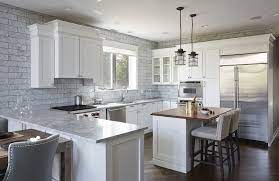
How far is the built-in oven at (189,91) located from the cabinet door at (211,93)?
154mm

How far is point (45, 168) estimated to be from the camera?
6.11 feet

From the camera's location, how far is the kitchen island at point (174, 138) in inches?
137

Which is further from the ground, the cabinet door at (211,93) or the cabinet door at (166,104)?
the cabinet door at (211,93)

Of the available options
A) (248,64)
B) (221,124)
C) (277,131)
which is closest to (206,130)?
(221,124)

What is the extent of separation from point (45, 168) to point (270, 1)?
4008 millimetres

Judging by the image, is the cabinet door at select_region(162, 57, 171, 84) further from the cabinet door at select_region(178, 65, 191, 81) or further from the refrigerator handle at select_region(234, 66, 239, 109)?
the refrigerator handle at select_region(234, 66, 239, 109)

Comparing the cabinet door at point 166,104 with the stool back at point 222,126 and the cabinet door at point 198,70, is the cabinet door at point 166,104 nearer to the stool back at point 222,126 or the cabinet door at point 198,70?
the cabinet door at point 198,70

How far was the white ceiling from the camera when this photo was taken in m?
3.67

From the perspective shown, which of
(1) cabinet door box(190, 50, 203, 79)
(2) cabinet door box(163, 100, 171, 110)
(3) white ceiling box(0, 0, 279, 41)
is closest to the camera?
(3) white ceiling box(0, 0, 279, 41)

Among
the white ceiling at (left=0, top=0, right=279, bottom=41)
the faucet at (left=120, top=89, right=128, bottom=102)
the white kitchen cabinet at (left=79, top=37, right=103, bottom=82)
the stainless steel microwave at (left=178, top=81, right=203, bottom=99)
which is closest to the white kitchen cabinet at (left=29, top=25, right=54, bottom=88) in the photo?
the white ceiling at (left=0, top=0, right=279, bottom=41)

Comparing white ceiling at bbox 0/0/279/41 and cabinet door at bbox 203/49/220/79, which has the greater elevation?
white ceiling at bbox 0/0/279/41

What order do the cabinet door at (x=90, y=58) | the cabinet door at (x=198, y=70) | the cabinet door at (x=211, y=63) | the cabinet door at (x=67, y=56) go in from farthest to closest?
the cabinet door at (x=198, y=70)
the cabinet door at (x=211, y=63)
the cabinet door at (x=90, y=58)
the cabinet door at (x=67, y=56)

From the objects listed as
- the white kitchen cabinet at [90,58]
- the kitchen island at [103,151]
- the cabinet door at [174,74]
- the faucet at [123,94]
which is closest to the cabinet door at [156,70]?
the cabinet door at [174,74]

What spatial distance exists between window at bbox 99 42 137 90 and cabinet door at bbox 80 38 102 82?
2.83 feet
